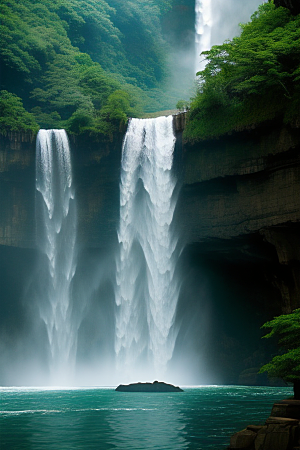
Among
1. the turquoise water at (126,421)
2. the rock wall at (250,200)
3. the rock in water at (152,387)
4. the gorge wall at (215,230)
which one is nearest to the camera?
the turquoise water at (126,421)

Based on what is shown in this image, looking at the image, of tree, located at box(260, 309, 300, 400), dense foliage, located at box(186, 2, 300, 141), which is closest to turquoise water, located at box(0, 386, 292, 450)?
tree, located at box(260, 309, 300, 400)

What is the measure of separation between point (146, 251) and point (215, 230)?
4.72m

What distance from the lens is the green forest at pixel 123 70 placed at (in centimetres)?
2909

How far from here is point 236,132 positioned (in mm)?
30781

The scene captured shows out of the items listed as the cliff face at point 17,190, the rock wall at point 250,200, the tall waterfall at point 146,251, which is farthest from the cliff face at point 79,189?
the rock wall at point 250,200

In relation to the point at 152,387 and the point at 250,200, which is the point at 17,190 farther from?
the point at 152,387

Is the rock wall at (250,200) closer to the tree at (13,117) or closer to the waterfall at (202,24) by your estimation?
the tree at (13,117)

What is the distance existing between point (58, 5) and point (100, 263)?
2746cm

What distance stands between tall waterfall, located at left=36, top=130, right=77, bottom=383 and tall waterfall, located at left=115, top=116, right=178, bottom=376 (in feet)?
10.8

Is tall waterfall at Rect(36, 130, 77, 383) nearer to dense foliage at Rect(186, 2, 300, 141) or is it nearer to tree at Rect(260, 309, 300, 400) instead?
dense foliage at Rect(186, 2, 300, 141)

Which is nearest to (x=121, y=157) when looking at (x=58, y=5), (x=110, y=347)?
(x=110, y=347)

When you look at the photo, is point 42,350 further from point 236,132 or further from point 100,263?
point 236,132

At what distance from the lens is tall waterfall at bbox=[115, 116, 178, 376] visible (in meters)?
33.2

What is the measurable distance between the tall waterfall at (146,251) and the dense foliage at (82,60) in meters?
2.85
